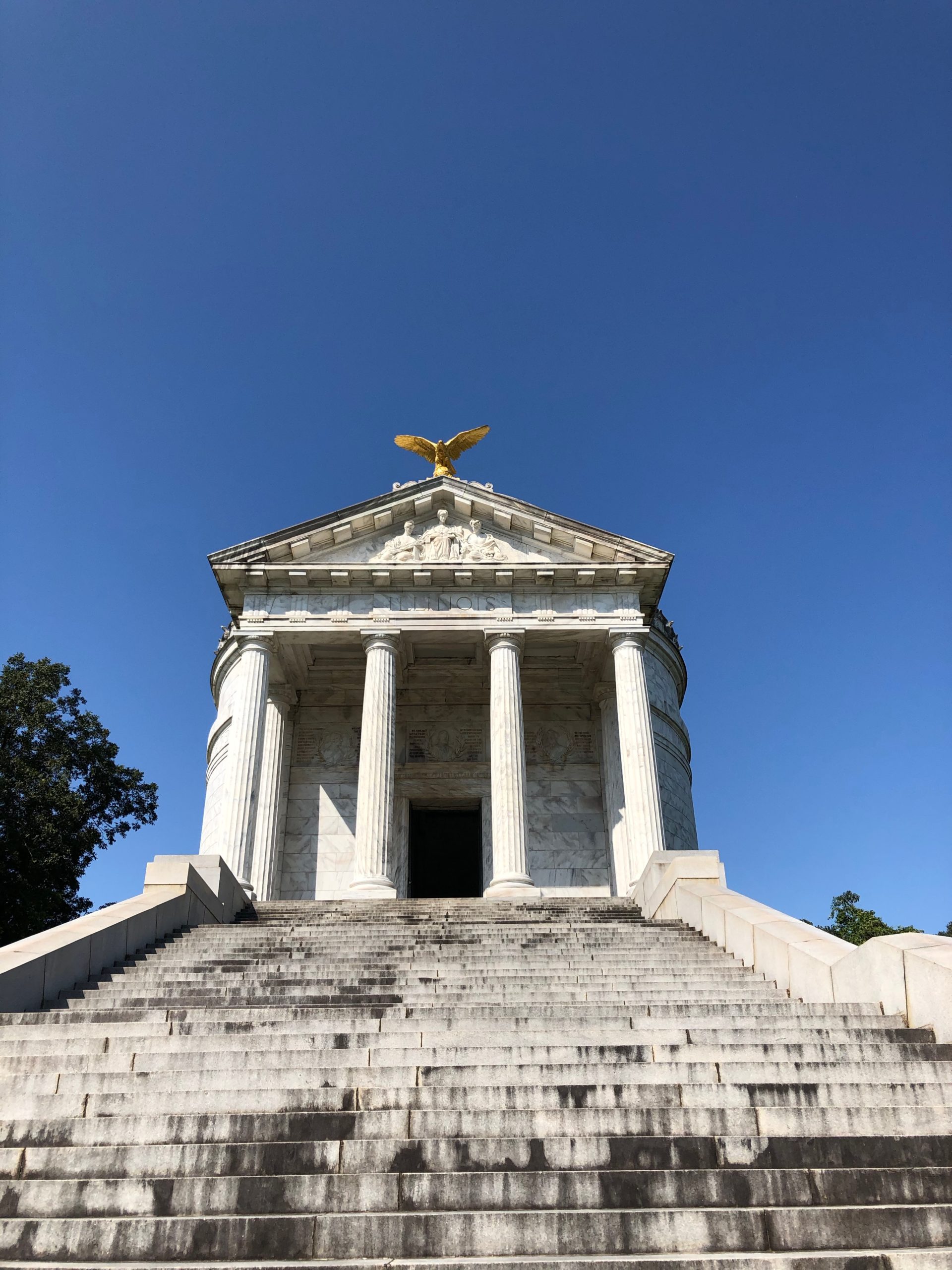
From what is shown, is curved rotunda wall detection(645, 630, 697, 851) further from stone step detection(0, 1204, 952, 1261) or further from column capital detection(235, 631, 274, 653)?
stone step detection(0, 1204, 952, 1261)

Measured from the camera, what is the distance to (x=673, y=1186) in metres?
6.41

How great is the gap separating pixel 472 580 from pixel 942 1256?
68.9 feet

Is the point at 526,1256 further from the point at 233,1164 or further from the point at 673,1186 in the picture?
the point at 233,1164

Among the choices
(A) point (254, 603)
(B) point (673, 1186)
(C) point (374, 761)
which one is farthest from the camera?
(A) point (254, 603)

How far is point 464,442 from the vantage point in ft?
101

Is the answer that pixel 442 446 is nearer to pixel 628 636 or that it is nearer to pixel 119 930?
pixel 628 636

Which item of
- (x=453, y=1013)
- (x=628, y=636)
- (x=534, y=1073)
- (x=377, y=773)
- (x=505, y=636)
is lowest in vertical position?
(x=534, y=1073)

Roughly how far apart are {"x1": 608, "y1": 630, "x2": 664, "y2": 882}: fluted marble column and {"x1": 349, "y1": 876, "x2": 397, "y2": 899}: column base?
232 inches

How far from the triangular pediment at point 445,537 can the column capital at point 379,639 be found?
6.68 ft

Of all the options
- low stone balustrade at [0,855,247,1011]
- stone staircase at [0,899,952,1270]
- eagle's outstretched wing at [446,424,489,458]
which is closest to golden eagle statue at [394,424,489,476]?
eagle's outstretched wing at [446,424,489,458]

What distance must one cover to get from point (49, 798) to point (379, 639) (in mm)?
15950

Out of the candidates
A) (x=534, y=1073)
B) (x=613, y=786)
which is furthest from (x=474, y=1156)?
(x=613, y=786)

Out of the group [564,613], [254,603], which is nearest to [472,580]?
[564,613]

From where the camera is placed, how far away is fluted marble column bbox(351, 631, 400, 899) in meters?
22.1
